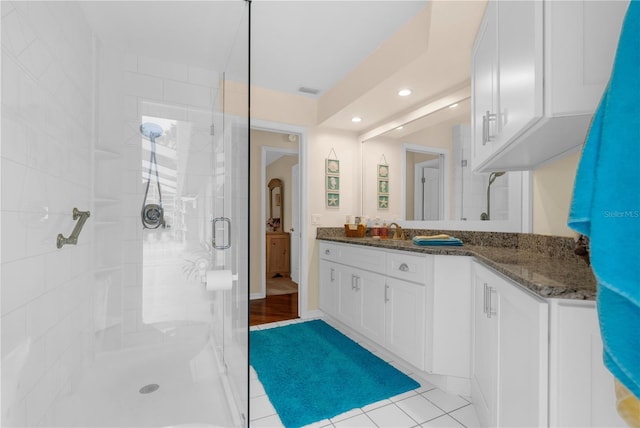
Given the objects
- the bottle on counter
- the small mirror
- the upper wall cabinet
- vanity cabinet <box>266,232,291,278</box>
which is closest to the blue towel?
the upper wall cabinet

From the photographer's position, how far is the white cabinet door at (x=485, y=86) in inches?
52.2

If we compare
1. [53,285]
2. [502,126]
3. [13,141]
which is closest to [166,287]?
[53,285]

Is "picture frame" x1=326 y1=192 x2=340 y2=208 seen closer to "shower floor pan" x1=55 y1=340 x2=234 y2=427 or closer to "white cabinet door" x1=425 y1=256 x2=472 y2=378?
"white cabinet door" x1=425 y1=256 x2=472 y2=378

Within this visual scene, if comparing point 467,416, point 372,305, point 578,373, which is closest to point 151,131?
point 372,305

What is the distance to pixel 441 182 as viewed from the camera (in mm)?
2455

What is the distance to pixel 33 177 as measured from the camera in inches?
46.5

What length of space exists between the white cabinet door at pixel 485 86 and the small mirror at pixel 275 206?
426cm

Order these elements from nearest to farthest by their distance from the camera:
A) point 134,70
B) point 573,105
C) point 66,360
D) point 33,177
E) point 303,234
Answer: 1. point 573,105
2. point 33,177
3. point 66,360
4. point 134,70
5. point 303,234

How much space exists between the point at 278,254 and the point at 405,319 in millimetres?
3554

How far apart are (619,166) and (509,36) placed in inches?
31.7

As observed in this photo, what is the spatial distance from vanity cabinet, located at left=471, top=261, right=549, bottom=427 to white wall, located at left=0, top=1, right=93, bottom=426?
5.57ft

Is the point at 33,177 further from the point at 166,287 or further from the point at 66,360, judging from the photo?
the point at 166,287

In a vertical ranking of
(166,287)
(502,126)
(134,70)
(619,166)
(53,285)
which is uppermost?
(134,70)

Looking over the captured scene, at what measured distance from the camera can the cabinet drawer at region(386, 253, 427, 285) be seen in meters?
1.80
